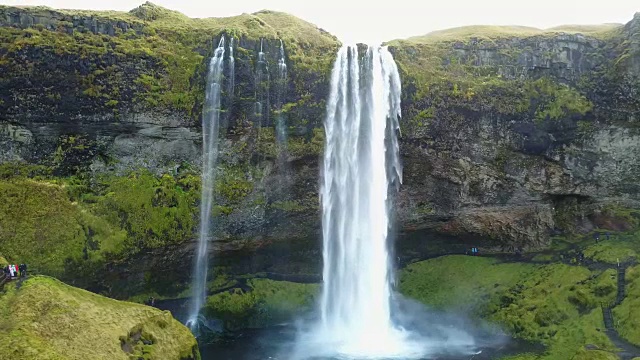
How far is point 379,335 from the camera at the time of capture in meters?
31.9

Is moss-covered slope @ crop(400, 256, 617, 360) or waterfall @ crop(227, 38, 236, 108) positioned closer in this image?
moss-covered slope @ crop(400, 256, 617, 360)

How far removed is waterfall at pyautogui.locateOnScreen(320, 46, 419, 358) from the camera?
3469 centimetres

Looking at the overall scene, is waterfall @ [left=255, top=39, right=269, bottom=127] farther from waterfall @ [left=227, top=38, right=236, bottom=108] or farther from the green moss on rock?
the green moss on rock

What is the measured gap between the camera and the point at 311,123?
3491 centimetres

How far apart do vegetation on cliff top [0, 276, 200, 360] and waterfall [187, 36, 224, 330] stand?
33.0ft

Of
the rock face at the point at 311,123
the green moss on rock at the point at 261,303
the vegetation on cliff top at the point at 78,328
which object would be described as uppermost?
the rock face at the point at 311,123

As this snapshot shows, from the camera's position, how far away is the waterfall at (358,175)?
3469cm

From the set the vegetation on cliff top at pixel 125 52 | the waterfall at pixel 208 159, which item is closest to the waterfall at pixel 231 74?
the waterfall at pixel 208 159

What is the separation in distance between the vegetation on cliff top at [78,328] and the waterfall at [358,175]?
43.8ft

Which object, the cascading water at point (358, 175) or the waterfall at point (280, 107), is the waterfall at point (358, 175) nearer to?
the cascading water at point (358, 175)

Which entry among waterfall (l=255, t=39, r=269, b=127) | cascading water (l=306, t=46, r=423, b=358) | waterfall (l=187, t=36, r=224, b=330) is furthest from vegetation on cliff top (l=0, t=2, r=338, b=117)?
cascading water (l=306, t=46, r=423, b=358)

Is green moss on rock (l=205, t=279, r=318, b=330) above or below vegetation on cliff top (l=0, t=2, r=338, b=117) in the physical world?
below

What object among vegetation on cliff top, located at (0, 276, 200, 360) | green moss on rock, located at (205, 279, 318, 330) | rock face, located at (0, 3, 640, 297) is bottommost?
green moss on rock, located at (205, 279, 318, 330)

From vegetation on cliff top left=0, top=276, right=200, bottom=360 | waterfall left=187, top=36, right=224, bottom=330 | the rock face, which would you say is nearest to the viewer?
vegetation on cliff top left=0, top=276, right=200, bottom=360
